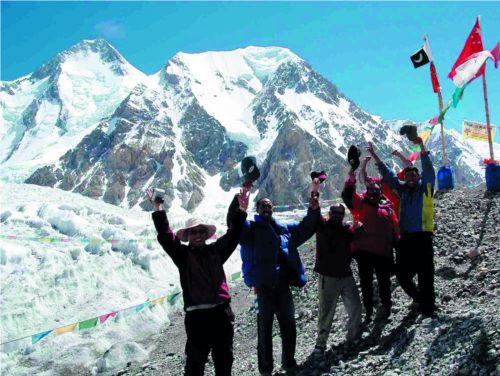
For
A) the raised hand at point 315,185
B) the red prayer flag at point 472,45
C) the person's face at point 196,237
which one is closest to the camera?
the person's face at point 196,237

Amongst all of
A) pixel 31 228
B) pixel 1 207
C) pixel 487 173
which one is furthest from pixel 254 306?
pixel 1 207

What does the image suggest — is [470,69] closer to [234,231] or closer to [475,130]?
[475,130]

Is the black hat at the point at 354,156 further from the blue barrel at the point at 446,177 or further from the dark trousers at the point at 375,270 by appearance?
the blue barrel at the point at 446,177

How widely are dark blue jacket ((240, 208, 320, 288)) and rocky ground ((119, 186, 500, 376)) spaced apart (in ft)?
4.32

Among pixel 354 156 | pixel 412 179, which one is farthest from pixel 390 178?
pixel 354 156

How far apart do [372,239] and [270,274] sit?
1.73m

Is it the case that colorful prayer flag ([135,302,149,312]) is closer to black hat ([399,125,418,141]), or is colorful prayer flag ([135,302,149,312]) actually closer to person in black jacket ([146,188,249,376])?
person in black jacket ([146,188,249,376])

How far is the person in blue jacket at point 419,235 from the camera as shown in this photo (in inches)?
266

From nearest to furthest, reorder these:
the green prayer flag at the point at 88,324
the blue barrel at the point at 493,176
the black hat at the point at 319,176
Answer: the black hat at the point at 319,176 → the blue barrel at the point at 493,176 → the green prayer flag at the point at 88,324

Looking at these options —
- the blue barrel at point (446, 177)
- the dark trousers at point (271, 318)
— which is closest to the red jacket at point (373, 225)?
the dark trousers at point (271, 318)

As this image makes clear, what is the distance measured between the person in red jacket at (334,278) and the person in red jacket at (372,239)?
0.94 feet

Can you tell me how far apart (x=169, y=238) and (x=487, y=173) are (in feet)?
36.3

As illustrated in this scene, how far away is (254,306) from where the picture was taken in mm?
12945

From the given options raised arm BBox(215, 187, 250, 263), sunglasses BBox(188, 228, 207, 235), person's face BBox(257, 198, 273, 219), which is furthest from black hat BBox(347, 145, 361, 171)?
sunglasses BBox(188, 228, 207, 235)
